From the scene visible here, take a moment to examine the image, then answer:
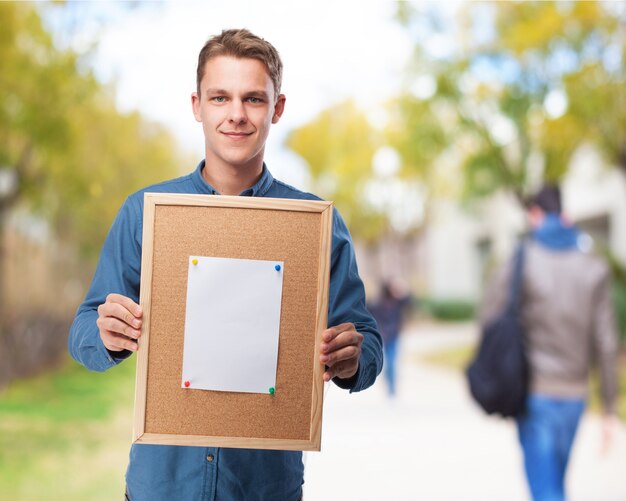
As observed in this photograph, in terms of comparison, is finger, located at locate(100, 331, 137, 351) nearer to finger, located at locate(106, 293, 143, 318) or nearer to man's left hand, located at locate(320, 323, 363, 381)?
finger, located at locate(106, 293, 143, 318)

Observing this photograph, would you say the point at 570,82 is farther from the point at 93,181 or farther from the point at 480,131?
the point at 93,181

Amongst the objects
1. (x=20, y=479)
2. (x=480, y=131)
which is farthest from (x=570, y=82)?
(x=20, y=479)

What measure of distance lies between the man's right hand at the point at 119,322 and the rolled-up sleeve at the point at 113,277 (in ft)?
0.30

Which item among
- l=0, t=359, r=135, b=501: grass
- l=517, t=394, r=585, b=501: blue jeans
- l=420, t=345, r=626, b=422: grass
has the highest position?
l=517, t=394, r=585, b=501: blue jeans

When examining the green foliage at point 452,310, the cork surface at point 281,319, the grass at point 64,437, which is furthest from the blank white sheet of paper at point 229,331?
the green foliage at point 452,310

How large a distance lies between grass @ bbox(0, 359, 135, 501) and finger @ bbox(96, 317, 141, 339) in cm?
633

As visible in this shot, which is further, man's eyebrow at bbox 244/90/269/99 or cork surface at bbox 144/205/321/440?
man's eyebrow at bbox 244/90/269/99

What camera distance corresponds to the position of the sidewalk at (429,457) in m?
7.68

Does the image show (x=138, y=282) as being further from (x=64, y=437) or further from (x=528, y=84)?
(x=528, y=84)

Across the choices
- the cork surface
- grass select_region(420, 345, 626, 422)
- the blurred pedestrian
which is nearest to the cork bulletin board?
the cork surface

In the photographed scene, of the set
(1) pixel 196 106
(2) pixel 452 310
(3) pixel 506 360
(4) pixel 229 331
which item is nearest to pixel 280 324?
(4) pixel 229 331

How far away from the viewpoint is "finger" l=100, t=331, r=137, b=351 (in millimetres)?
2186

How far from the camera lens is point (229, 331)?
227 centimetres

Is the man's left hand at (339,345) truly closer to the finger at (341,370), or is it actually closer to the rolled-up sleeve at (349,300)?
the finger at (341,370)
